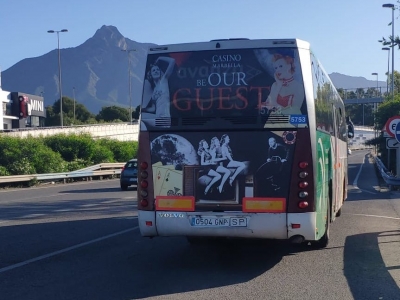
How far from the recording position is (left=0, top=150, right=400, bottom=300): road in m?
8.41

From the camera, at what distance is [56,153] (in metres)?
46.2

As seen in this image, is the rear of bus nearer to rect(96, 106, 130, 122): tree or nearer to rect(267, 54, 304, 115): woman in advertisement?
rect(267, 54, 304, 115): woman in advertisement

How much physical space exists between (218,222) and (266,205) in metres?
0.73

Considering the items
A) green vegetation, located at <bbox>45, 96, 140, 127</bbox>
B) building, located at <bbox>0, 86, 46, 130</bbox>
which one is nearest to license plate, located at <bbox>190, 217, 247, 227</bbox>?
building, located at <bbox>0, 86, 46, 130</bbox>

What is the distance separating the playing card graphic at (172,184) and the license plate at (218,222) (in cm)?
45

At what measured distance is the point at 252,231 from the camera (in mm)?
9320

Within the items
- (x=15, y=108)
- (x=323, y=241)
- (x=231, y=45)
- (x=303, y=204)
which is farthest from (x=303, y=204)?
(x=15, y=108)

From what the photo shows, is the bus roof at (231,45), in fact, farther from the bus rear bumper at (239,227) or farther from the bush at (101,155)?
the bush at (101,155)

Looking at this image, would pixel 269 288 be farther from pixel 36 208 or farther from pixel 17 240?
pixel 36 208

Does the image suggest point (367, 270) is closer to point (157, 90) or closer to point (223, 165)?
point (223, 165)

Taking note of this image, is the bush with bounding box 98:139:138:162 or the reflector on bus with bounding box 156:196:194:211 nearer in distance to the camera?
the reflector on bus with bounding box 156:196:194:211

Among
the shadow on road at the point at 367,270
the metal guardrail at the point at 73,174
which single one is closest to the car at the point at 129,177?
the metal guardrail at the point at 73,174

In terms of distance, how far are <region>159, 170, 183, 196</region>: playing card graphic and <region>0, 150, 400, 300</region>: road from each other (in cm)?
118

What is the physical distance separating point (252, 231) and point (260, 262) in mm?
1524
